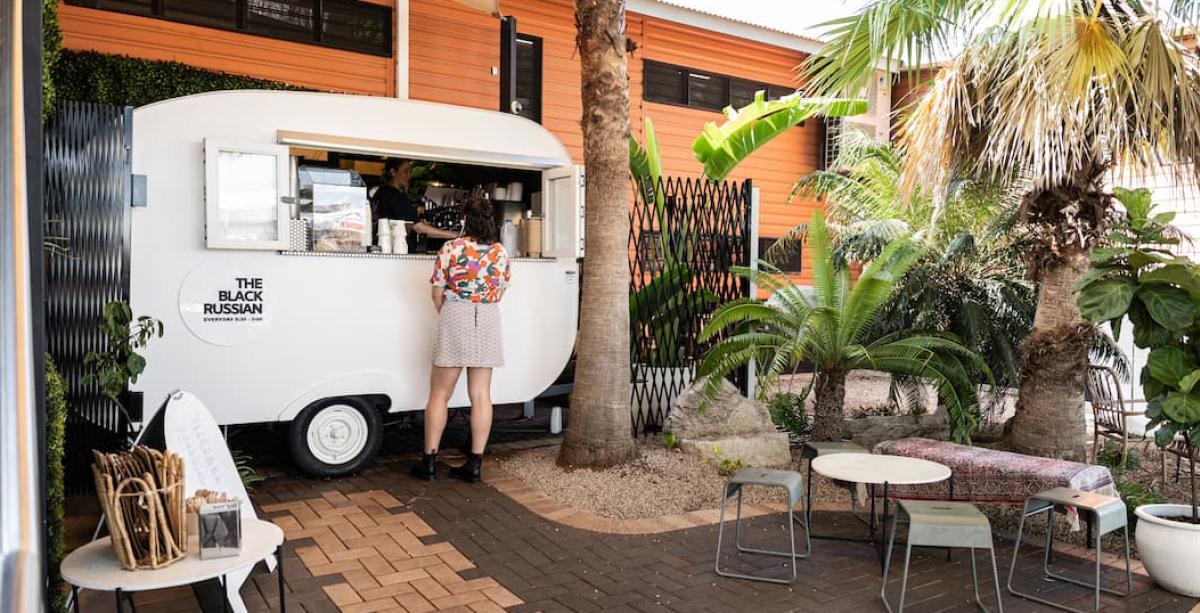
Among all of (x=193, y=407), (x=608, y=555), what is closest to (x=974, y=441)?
(x=608, y=555)

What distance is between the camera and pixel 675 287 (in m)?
8.27

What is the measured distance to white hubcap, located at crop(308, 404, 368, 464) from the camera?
6.44 metres

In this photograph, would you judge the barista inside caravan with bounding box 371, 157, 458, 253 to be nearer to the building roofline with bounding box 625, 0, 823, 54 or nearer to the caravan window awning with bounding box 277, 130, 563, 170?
the caravan window awning with bounding box 277, 130, 563, 170

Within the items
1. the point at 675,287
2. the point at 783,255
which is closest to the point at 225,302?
the point at 675,287

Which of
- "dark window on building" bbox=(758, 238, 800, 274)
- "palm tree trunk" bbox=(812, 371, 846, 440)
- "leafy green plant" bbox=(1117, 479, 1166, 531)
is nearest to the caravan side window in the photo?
"palm tree trunk" bbox=(812, 371, 846, 440)

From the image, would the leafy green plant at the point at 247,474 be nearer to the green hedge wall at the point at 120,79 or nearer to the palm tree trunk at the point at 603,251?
the palm tree trunk at the point at 603,251

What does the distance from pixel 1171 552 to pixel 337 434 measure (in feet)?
17.9

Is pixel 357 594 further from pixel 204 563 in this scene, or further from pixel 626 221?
pixel 626 221

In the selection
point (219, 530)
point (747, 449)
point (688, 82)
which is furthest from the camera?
point (688, 82)

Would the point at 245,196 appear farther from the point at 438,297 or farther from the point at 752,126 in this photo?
the point at 752,126

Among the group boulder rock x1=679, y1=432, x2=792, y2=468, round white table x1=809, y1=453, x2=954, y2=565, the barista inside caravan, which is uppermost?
the barista inside caravan

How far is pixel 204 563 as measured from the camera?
2.90m

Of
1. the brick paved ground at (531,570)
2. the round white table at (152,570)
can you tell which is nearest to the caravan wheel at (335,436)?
the brick paved ground at (531,570)

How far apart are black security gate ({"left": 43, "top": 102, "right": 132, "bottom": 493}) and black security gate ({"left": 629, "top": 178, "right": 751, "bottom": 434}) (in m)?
4.30
